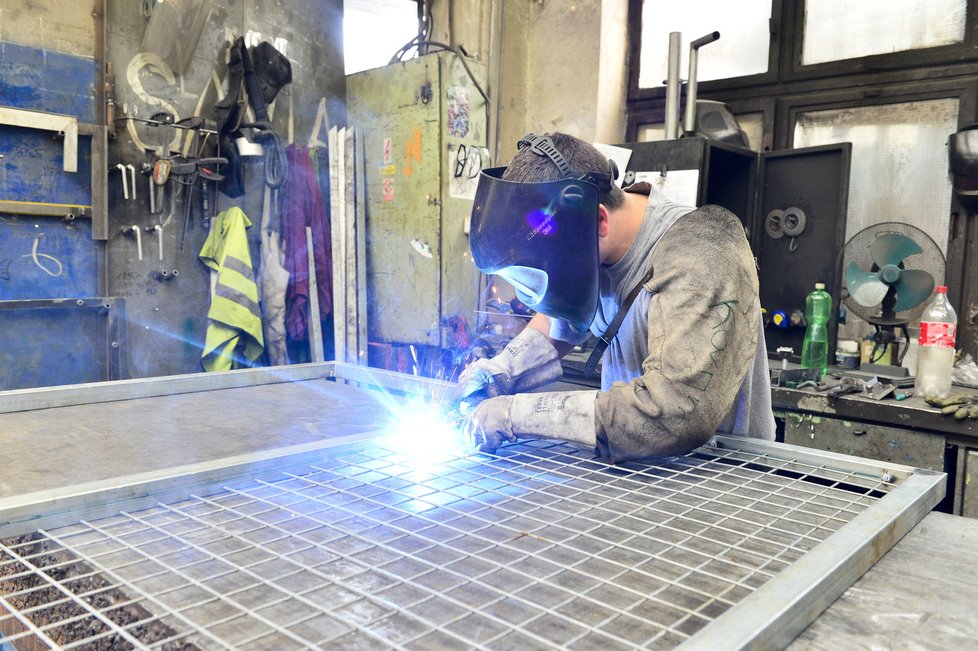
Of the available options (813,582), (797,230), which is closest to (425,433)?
(813,582)

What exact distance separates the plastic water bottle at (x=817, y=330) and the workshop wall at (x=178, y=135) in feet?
11.2

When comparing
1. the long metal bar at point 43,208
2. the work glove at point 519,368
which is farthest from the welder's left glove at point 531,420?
the long metal bar at point 43,208

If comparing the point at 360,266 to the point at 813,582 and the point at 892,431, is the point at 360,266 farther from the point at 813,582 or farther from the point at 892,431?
the point at 813,582

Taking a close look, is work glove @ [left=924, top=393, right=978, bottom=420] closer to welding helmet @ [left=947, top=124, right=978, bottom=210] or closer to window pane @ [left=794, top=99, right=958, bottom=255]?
welding helmet @ [left=947, top=124, right=978, bottom=210]

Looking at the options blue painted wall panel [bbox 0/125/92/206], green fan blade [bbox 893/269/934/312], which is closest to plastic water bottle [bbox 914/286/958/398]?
green fan blade [bbox 893/269/934/312]

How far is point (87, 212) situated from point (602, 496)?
3823mm

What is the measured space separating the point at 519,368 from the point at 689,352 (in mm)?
668

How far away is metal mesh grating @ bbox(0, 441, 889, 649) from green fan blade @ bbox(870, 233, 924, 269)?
232 centimetres

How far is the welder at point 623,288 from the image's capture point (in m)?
1.39

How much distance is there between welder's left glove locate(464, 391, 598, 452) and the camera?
144cm

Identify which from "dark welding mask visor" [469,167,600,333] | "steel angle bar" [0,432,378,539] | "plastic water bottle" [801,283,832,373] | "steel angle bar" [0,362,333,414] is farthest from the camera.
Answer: "plastic water bottle" [801,283,832,373]

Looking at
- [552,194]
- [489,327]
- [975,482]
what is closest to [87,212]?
[489,327]

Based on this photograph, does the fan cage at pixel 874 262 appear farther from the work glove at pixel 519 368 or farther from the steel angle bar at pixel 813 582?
the steel angle bar at pixel 813 582

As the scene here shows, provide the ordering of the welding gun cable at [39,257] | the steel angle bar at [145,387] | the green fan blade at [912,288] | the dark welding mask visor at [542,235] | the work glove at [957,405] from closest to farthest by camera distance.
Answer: the dark welding mask visor at [542,235] → the steel angle bar at [145,387] → the work glove at [957,405] → the green fan blade at [912,288] → the welding gun cable at [39,257]
